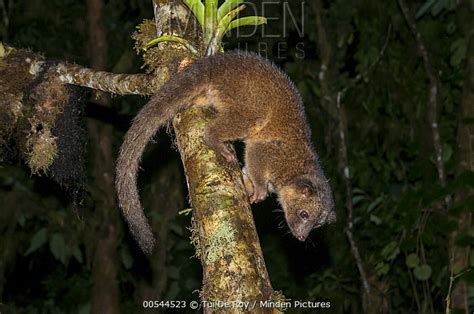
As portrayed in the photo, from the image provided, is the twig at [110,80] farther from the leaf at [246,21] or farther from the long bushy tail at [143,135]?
the leaf at [246,21]

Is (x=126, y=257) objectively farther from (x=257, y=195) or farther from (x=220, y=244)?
(x=220, y=244)

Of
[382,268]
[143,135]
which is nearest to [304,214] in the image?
[143,135]

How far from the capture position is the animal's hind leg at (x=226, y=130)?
9.37ft

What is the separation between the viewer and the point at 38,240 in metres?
5.79

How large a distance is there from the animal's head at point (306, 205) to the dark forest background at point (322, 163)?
1436 mm

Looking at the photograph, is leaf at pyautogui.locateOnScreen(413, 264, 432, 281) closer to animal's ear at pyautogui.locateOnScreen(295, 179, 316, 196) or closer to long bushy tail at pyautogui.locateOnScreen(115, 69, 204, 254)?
animal's ear at pyautogui.locateOnScreen(295, 179, 316, 196)

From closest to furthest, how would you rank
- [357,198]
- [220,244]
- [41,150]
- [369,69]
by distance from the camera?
[220,244] < [41,150] < [357,198] < [369,69]

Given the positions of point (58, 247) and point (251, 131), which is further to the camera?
point (58, 247)

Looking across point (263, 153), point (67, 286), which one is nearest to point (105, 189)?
point (67, 286)

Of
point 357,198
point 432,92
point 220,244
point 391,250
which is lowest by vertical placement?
point 220,244

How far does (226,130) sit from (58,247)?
299cm

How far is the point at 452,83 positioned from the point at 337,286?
2.26 metres

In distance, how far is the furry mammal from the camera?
317cm

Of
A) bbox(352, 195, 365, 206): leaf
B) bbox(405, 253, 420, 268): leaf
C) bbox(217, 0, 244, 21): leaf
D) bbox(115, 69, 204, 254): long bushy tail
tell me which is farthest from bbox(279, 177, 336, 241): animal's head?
bbox(352, 195, 365, 206): leaf
